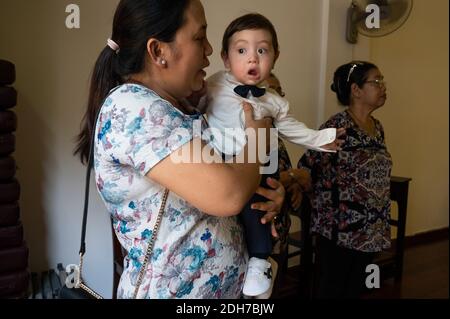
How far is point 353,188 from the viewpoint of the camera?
1938 millimetres

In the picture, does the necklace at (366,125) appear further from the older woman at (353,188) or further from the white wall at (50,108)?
the white wall at (50,108)

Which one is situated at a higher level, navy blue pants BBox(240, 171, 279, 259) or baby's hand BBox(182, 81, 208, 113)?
baby's hand BBox(182, 81, 208, 113)

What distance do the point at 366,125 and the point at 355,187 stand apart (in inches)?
11.8

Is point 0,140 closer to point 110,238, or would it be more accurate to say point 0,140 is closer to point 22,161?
point 22,161

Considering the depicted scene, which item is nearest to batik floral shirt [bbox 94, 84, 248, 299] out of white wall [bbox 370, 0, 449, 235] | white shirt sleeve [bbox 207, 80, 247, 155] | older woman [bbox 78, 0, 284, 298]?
older woman [bbox 78, 0, 284, 298]

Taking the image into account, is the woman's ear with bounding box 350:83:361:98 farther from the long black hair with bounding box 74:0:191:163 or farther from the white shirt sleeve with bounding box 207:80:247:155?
the long black hair with bounding box 74:0:191:163

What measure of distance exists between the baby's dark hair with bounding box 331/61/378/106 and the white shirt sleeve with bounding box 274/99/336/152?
0.92m

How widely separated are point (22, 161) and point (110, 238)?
1.86ft

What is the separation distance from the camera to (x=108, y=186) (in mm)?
813

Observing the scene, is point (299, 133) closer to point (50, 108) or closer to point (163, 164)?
point (163, 164)

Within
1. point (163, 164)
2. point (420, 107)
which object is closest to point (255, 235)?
point (163, 164)

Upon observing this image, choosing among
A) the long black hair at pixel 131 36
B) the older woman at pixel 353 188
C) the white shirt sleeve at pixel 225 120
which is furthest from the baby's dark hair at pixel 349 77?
the long black hair at pixel 131 36

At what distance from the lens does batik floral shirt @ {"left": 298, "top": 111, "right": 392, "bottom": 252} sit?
75.2 inches
